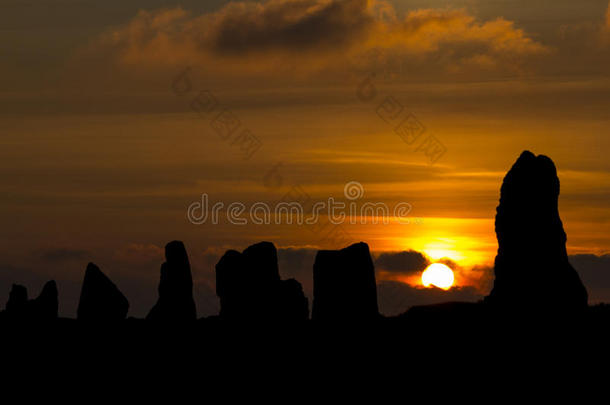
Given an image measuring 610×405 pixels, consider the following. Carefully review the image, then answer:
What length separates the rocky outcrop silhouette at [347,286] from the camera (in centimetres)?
6356

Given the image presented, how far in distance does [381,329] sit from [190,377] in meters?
10.6

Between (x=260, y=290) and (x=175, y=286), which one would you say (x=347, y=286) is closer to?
(x=260, y=290)

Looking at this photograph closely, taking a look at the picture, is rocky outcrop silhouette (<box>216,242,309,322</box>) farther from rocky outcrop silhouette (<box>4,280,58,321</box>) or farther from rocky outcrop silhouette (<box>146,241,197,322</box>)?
rocky outcrop silhouette (<box>4,280,58,321</box>)

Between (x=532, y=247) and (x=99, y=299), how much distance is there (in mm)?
29182

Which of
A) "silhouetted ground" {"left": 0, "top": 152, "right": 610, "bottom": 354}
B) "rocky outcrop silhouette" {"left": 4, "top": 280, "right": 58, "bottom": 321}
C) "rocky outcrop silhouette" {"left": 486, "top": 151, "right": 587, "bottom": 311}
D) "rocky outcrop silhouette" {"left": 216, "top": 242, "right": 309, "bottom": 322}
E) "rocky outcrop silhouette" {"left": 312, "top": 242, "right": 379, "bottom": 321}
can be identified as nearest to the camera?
"rocky outcrop silhouette" {"left": 486, "top": 151, "right": 587, "bottom": 311}

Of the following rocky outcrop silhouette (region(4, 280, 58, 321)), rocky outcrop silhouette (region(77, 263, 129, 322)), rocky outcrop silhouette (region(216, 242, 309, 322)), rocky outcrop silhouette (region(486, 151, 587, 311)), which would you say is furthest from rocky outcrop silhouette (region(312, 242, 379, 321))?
rocky outcrop silhouette (region(4, 280, 58, 321))

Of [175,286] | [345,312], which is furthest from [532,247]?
[175,286]

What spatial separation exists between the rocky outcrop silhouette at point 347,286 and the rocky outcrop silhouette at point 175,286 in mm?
11643

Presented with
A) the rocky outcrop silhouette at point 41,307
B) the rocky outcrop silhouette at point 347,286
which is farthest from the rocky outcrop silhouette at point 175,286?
the rocky outcrop silhouette at point 347,286

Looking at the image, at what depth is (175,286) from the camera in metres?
72.6

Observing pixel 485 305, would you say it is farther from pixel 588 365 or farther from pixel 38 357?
pixel 38 357

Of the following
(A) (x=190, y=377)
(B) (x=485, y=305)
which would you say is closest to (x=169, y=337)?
(A) (x=190, y=377)

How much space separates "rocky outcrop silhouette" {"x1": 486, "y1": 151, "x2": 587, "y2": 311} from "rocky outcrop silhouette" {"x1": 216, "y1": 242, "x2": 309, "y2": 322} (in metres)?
14.1

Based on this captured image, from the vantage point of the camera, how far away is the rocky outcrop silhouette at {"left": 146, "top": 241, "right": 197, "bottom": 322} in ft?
238
